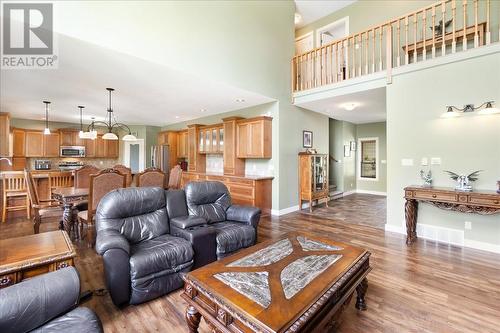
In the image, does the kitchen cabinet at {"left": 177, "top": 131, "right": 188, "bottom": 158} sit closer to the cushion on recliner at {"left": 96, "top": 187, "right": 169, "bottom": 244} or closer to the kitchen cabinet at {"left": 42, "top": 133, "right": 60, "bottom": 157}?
the kitchen cabinet at {"left": 42, "top": 133, "right": 60, "bottom": 157}

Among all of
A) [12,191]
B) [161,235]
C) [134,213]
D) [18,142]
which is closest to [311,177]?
[161,235]

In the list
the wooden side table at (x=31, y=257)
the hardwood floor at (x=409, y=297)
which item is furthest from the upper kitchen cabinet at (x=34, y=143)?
the wooden side table at (x=31, y=257)

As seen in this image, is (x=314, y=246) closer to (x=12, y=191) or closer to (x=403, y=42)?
(x=403, y=42)

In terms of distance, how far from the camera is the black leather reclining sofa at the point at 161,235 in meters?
2.04

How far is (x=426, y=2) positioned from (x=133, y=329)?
7869 millimetres

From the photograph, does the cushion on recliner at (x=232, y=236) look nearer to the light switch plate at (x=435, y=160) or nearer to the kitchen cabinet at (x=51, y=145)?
the light switch plate at (x=435, y=160)

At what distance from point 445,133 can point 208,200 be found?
3.88 metres

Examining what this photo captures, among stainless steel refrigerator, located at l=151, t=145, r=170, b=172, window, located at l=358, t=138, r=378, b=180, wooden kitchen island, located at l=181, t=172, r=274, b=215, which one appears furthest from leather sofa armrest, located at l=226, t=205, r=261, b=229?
window, located at l=358, t=138, r=378, b=180

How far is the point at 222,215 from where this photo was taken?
3.40 metres

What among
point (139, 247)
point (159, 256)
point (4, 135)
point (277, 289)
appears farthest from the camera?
point (4, 135)

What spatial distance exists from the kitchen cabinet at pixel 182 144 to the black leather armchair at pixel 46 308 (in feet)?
23.6

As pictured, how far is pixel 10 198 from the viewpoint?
4.96 meters

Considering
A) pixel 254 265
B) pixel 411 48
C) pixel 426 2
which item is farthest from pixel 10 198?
pixel 426 2

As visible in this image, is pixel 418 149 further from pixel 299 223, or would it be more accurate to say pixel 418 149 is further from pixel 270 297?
pixel 270 297
